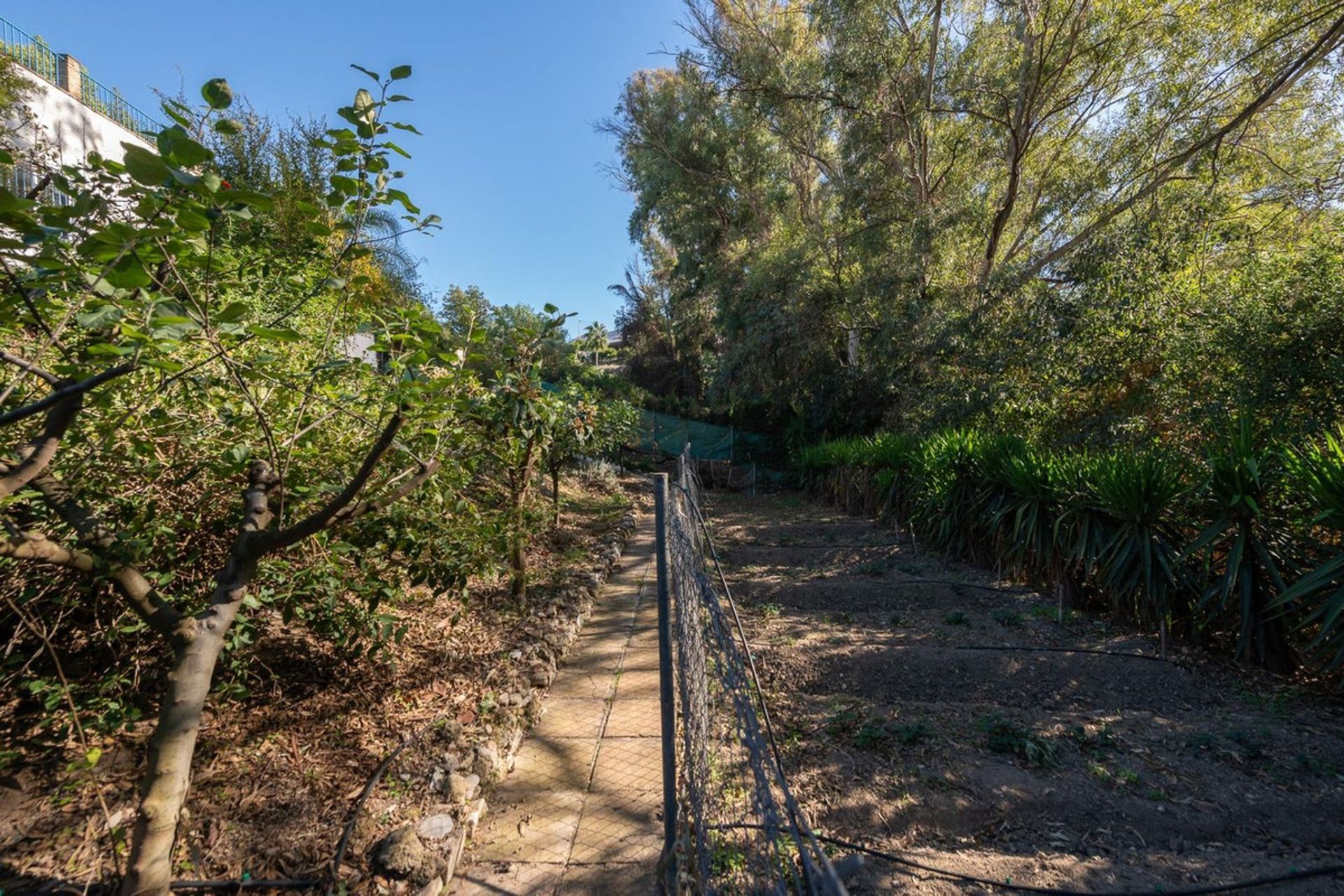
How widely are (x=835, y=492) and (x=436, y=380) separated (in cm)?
1214

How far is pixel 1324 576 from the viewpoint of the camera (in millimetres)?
3801

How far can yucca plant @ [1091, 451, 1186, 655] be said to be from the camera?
4.93 m

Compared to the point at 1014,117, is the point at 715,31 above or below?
above

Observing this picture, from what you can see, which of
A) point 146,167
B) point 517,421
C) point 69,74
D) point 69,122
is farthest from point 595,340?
point 69,74

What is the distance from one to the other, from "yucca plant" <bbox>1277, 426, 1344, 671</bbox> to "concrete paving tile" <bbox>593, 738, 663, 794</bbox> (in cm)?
384

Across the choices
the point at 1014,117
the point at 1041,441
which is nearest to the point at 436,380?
the point at 1041,441

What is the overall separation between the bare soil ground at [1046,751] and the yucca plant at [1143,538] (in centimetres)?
29

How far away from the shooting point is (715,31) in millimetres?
15109

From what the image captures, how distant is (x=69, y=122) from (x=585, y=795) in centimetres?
1858

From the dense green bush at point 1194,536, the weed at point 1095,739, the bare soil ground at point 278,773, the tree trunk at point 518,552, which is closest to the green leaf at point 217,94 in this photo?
the bare soil ground at point 278,773

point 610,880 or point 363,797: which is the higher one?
point 363,797

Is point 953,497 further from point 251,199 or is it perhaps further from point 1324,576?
point 251,199

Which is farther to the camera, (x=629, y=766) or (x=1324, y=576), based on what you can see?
(x=1324, y=576)

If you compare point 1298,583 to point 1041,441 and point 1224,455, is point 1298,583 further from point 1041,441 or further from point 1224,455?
point 1041,441
